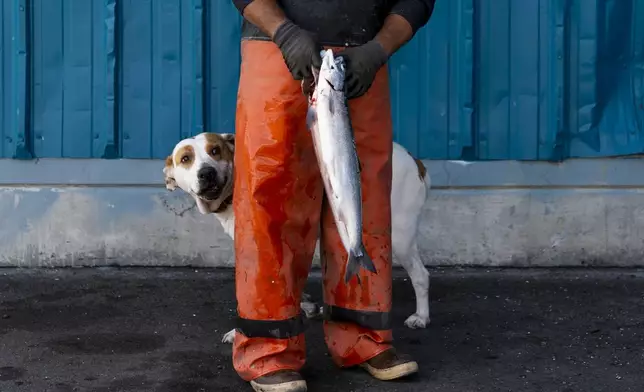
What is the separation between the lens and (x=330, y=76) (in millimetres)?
3559

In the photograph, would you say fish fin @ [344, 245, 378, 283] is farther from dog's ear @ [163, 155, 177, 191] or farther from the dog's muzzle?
dog's ear @ [163, 155, 177, 191]

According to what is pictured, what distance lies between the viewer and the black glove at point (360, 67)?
3805 mm

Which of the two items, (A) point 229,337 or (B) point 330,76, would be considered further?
(A) point 229,337

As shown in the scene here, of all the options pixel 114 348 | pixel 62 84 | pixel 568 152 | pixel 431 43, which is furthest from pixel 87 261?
pixel 568 152

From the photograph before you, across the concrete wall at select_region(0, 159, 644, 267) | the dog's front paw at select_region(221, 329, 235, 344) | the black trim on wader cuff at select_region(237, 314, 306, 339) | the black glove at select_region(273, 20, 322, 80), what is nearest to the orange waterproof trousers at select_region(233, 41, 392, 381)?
the black trim on wader cuff at select_region(237, 314, 306, 339)

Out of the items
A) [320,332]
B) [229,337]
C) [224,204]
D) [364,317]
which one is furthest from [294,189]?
[224,204]

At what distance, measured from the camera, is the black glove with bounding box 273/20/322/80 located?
3.77 m

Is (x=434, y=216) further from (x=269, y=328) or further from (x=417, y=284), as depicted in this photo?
(x=269, y=328)

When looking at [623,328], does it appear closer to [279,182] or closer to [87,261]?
[279,182]

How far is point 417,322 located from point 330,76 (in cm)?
210

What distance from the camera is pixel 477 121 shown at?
666 cm

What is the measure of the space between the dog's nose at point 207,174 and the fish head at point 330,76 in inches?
72.0

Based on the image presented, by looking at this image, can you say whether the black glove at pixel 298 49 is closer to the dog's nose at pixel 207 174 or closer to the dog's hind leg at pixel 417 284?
the dog's nose at pixel 207 174

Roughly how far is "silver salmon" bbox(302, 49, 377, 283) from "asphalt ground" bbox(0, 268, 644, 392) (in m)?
0.94
